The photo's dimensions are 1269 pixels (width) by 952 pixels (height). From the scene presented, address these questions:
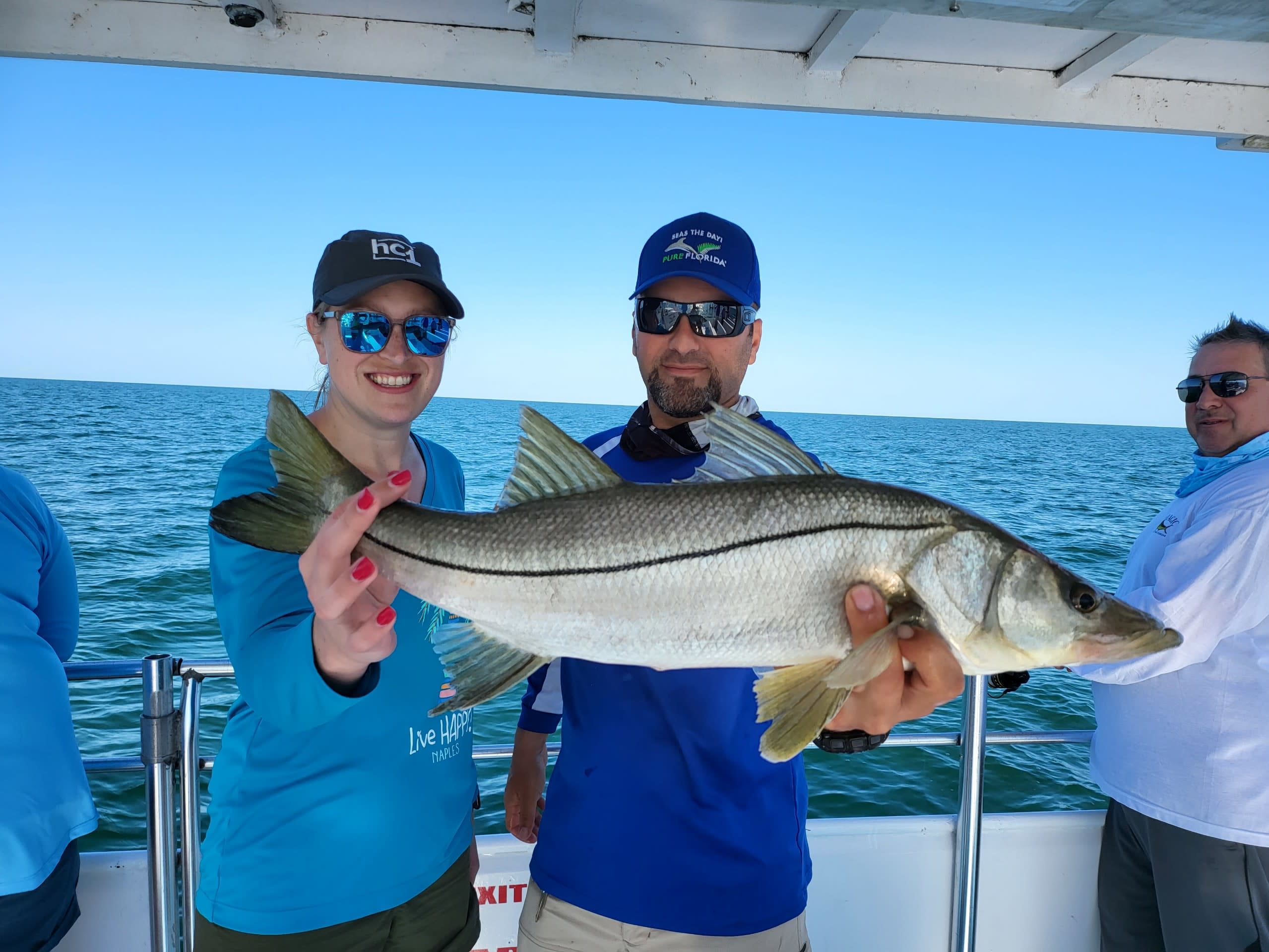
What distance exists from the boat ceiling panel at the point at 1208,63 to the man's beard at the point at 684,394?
2790 millimetres

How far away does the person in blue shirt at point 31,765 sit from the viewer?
232 centimetres

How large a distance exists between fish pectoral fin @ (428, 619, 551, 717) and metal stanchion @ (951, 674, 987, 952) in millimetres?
2232

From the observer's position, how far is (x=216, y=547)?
1.99 meters

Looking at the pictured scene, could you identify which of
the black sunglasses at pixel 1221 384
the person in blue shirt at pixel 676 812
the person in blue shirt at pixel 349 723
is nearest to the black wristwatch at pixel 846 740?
the person in blue shirt at pixel 676 812

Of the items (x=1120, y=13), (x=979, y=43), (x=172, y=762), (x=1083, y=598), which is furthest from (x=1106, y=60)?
(x=172, y=762)

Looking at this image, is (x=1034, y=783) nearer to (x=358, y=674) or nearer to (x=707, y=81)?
(x=707, y=81)

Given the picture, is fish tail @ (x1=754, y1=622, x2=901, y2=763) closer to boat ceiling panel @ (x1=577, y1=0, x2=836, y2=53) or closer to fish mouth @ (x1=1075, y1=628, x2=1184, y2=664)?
fish mouth @ (x1=1075, y1=628, x2=1184, y2=664)

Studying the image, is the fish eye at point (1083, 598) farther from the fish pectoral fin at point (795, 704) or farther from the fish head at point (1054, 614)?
the fish pectoral fin at point (795, 704)

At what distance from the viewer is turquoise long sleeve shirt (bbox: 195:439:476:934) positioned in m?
1.96

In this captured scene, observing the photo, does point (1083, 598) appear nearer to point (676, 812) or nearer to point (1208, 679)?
point (676, 812)

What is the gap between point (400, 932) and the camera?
A: 228cm

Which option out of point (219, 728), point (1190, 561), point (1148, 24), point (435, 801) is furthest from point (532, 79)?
point (219, 728)

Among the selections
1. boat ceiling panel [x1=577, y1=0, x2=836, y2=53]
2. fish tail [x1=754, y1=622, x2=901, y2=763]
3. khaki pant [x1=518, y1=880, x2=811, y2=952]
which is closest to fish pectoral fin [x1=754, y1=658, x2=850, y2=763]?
fish tail [x1=754, y1=622, x2=901, y2=763]

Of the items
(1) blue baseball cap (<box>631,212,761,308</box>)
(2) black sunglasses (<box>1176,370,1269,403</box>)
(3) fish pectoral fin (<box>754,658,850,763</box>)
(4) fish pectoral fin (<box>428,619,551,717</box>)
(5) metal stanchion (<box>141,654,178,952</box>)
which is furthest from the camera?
(2) black sunglasses (<box>1176,370,1269,403</box>)
